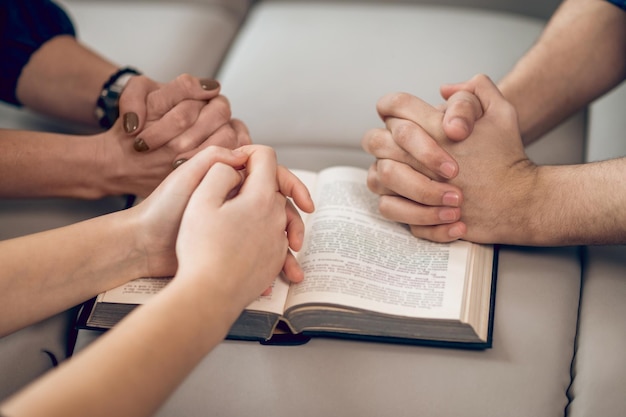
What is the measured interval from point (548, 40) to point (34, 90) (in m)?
0.95

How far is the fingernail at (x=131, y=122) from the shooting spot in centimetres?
97

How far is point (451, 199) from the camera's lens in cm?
85

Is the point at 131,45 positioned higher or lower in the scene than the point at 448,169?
higher

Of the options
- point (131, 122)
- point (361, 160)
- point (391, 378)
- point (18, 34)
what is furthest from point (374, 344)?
point (18, 34)

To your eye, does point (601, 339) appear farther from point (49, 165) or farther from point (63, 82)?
point (63, 82)

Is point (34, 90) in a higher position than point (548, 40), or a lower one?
lower

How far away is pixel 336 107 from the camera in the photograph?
1.18 metres

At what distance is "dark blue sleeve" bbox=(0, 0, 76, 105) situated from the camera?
1.15 m

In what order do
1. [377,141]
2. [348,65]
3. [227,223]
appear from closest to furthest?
1. [227,223]
2. [377,141]
3. [348,65]

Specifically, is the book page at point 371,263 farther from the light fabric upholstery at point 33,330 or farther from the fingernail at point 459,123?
the light fabric upholstery at point 33,330

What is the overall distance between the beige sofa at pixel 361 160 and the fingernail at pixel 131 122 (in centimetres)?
15

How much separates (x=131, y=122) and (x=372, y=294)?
0.48 metres

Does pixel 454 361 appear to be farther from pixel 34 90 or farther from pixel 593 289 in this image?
pixel 34 90

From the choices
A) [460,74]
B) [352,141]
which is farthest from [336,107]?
[460,74]
